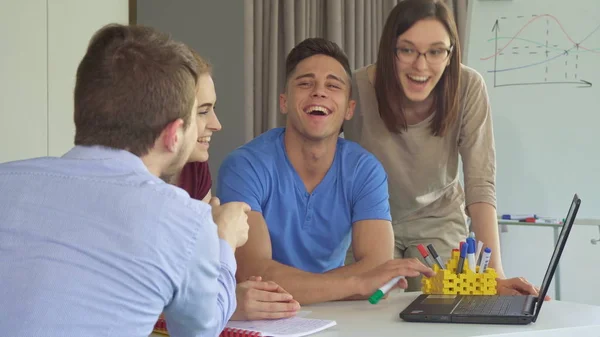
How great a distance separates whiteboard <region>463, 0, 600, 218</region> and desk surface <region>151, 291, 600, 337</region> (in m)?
1.56

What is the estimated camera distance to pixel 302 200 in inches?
78.7

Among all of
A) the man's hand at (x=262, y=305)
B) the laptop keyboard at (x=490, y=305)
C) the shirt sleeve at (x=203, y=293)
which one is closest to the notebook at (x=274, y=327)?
the man's hand at (x=262, y=305)

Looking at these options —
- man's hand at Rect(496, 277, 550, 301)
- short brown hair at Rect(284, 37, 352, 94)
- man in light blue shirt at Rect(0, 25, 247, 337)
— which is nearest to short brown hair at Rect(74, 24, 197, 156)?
man in light blue shirt at Rect(0, 25, 247, 337)

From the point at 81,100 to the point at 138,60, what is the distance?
10cm

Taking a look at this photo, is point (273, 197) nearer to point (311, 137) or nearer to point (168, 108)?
point (311, 137)

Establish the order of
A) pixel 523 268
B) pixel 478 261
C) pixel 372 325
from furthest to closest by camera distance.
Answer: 1. pixel 523 268
2. pixel 478 261
3. pixel 372 325

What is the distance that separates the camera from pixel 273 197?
2.00m

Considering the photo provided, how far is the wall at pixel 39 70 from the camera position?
8.32 ft

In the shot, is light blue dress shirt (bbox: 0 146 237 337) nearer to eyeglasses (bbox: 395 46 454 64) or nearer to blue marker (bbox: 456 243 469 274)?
blue marker (bbox: 456 243 469 274)

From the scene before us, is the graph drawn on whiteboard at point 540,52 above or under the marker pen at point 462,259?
above

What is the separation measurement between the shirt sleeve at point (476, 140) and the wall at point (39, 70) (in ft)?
4.26

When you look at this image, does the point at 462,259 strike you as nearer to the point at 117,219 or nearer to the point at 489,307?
the point at 489,307

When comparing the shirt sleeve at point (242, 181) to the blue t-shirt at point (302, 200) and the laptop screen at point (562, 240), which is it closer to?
the blue t-shirt at point (302, 200)

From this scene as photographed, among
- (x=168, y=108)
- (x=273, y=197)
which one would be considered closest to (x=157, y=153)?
(x=168, y=108)
